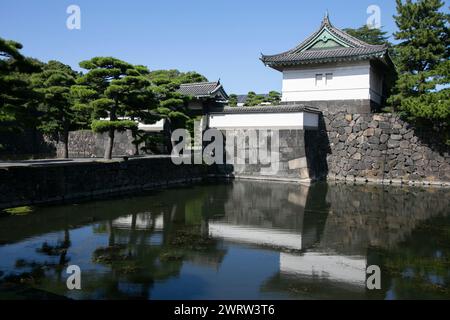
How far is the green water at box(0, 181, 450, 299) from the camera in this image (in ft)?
17.4

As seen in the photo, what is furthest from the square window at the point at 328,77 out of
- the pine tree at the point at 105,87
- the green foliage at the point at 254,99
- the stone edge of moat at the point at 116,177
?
the green foliage at the point at 254,99

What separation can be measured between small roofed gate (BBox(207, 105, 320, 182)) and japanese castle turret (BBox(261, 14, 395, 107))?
156 cm

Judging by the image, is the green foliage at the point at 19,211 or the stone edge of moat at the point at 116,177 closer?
the green foliage at the point at 19,211

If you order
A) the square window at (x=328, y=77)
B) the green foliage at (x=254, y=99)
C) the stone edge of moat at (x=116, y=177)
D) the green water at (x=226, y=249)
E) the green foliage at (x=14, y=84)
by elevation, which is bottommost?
the green water at (x=226, y=249)

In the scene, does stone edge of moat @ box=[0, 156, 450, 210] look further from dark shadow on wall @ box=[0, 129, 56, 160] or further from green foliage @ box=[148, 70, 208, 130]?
dark shadow on wall @ box=[0, 129, 56, 160]

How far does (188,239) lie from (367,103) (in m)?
13.7

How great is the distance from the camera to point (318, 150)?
1928cm

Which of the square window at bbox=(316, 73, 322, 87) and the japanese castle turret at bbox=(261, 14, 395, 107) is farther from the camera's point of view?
the square window at bbox=(316, 73, 322, 87)

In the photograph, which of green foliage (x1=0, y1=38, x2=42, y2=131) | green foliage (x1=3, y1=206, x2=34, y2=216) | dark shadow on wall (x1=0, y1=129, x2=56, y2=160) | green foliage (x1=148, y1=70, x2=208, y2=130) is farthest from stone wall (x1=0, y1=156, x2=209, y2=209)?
dark shadow on wall (x1=0, y1=129, x2=56, y2=160)

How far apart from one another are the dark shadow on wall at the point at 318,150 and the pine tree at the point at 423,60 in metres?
3.73

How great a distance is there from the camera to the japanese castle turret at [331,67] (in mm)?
18438

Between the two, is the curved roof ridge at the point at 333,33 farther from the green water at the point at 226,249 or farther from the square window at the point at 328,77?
the green water at the point at 226,249

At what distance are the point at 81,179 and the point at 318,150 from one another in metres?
11.7

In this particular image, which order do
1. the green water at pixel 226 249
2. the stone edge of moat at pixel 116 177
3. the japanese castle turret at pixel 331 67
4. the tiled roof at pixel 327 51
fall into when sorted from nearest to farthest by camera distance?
the green water at pixel 226 249 → the stone edge of moat at pixel 116 177 → the tiled roof at pixel 327 51 → the japanese castle turret at pixel 331 67
